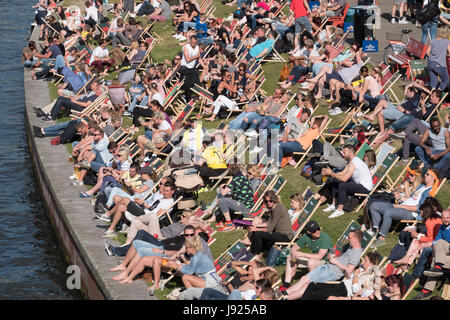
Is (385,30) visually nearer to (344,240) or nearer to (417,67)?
(417,67)

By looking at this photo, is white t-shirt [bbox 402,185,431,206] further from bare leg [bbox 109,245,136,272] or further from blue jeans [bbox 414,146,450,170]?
bare leg [bbox 109,245,136,272]

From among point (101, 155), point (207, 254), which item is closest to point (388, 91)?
point (101, 155)

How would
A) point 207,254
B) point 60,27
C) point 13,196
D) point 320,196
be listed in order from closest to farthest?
point 207,254
point 320,196
point 13,196
point 60,27

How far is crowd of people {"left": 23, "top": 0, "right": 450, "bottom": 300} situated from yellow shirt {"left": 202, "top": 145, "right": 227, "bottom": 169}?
0.03m

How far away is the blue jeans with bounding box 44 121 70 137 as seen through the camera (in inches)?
932

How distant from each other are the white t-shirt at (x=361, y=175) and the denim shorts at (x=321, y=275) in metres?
2.75

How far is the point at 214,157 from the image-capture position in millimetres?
19078

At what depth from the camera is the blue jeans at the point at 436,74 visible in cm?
2014

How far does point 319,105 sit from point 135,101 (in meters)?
4.94

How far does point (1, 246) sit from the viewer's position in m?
20.4

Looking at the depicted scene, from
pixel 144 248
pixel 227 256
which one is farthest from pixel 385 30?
pixel 144 248

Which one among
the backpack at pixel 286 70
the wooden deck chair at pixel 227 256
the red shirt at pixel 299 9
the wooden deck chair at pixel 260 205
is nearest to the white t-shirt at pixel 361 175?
the wooden deck chair at pixel 260 205

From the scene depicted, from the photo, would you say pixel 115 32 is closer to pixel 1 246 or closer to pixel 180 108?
pixel 180 108
